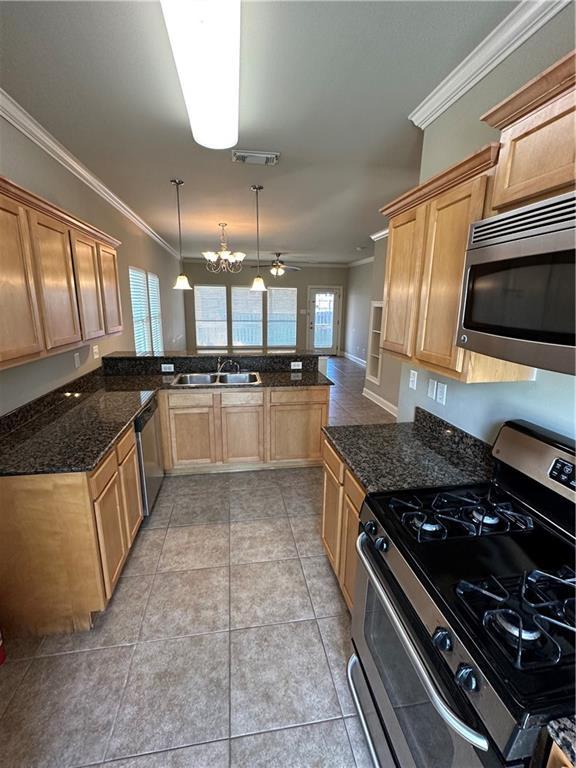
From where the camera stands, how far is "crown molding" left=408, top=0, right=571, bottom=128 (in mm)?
1333

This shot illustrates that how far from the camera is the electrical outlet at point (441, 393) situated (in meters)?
1.99

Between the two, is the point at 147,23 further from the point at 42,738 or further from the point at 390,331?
the point at 42,738

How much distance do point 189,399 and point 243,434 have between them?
636 mm

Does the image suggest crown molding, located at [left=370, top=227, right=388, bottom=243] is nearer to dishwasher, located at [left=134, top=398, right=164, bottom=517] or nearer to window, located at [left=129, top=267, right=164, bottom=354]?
window, located at [left=129, top=267, right=164, bottom=354]

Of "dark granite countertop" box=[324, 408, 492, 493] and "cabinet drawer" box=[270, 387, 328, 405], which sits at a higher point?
"dark granite countertop" box=[324, 408, 492, 493]

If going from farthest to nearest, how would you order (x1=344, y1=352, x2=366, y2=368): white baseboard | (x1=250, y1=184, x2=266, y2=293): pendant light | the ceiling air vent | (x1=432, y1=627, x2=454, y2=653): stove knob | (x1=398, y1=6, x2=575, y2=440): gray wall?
1. (x1=344, y1=352, x2=366, y2=368): white baseboard
2. (x1=250, y1=184, x2=266, y2=293): pendant light
3. the ceiling air vent
4. (x1=398, y1=6, x2=575, y2=440): gray wall
5. (x1=432, y1=627, x2=454, y2=653): stove knob

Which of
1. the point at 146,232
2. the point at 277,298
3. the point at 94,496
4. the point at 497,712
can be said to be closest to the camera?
the point at 497,712

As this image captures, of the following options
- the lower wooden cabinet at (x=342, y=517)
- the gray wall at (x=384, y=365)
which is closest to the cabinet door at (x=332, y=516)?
the lower wooden cabinet at (x=342, y=517)

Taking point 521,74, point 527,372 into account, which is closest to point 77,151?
point 521,74

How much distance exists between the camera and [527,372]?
4.62 ft

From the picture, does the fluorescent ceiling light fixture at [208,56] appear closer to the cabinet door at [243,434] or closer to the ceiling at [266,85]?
the ceiling at [266,85]

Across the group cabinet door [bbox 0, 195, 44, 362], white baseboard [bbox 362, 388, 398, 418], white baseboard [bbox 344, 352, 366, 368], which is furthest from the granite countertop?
white baseboard [bbox 344, 352, 366, 368]

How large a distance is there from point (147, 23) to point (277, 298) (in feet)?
27.1

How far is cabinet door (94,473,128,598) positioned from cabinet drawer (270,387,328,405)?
166 centimetres
